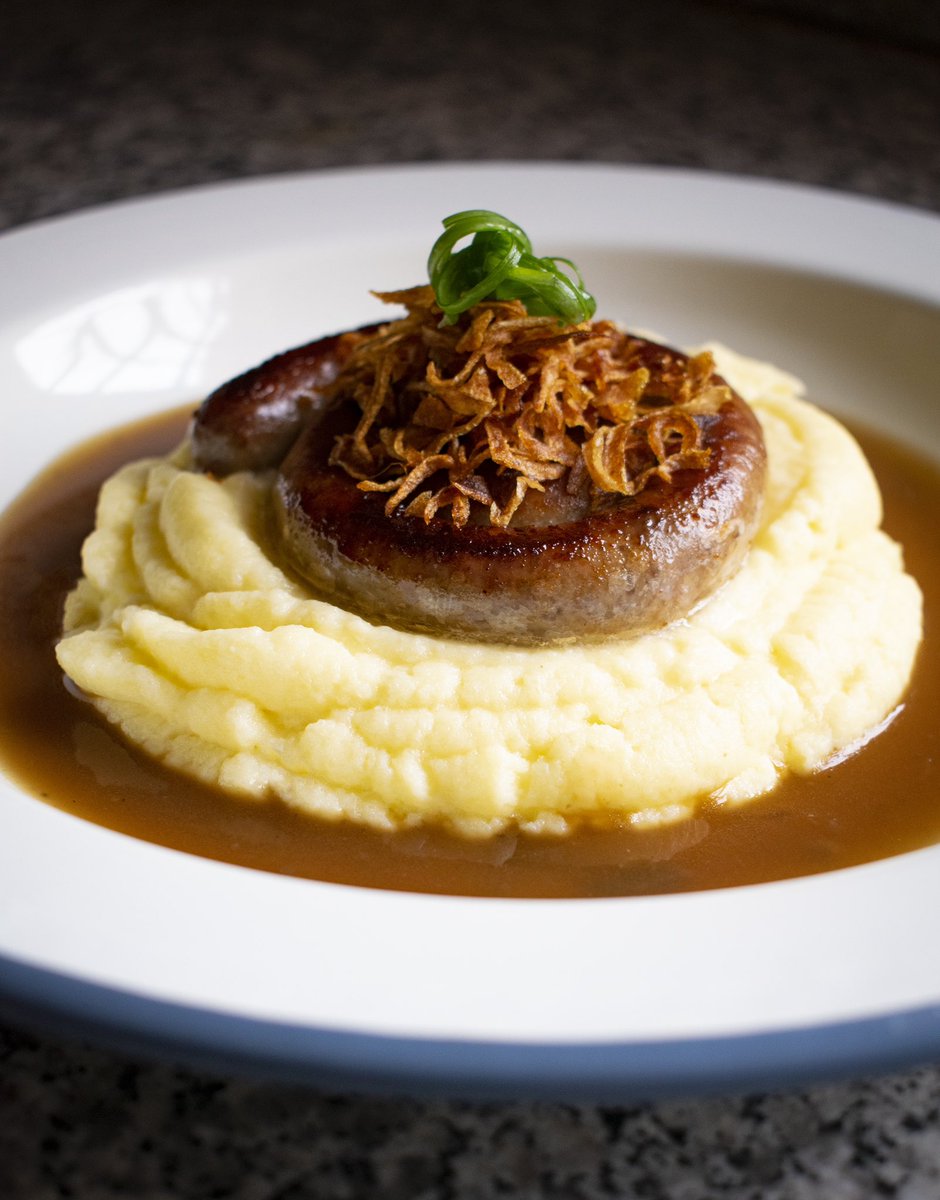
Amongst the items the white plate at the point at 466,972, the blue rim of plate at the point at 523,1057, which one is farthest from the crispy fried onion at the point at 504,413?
the blue rim of plate at the point at 523,1057

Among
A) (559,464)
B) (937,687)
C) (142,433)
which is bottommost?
(937,687)

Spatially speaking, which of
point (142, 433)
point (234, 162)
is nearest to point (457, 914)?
point (142, 433)

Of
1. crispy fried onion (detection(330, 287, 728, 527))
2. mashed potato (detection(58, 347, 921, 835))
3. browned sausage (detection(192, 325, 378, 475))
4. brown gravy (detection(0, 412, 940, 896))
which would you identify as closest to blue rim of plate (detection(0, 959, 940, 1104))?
brown gravy (detection(0, 412, 940, 896))

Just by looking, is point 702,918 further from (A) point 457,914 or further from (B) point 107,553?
(B) point 107,553

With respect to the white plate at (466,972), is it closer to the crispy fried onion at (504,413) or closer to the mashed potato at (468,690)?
the mashed potato at (468,690)

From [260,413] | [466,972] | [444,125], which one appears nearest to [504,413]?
[260,413]

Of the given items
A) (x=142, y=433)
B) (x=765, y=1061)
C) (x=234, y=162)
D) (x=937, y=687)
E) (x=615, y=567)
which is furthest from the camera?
(x=234, y=162)

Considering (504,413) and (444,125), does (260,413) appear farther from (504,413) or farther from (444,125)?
(444,125)

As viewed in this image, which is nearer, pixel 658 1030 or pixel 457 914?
pixel 658 1030
